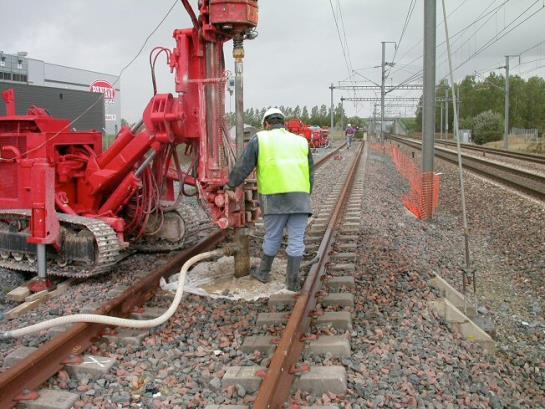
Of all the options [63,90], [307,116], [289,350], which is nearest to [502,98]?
[307,116]

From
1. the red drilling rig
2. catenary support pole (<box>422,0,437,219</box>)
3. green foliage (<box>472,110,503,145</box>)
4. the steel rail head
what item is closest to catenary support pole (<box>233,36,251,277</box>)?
the red drilling rig

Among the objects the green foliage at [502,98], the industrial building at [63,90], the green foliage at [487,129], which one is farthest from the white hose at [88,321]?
the green foliage at [502,98]

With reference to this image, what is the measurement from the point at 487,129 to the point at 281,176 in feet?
249

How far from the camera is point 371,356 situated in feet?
13.9

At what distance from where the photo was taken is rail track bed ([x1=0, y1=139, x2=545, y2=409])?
3.70 metres

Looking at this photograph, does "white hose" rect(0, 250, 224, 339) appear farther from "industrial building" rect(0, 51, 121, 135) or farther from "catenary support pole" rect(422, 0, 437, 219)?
"catenary support pole" rect(422, 0, 437, 219)

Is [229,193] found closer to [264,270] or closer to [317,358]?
[264,270]

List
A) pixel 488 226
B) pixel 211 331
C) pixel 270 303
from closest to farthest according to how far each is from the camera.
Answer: pixel 211 331, pixel 270 303, pixel 488 226

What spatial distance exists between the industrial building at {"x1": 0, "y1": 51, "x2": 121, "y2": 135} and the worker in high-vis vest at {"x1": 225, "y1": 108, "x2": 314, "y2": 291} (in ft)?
15.8

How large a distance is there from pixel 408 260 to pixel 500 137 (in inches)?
2795

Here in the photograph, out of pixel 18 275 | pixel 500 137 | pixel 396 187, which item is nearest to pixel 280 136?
pixel 18 275

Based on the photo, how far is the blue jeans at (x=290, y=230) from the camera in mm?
5543

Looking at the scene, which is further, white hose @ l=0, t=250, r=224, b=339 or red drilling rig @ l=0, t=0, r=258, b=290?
red drilling rig @ l=0, t=0, r=258, b=290

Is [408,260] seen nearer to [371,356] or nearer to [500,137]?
[371,356]
